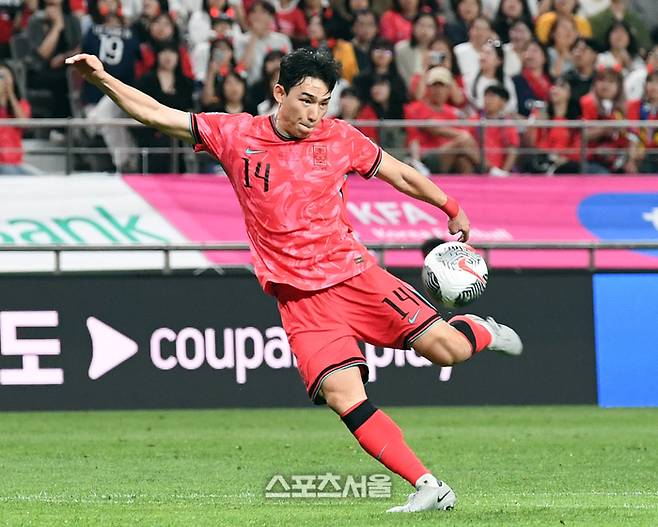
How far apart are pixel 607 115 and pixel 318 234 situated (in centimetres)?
1141

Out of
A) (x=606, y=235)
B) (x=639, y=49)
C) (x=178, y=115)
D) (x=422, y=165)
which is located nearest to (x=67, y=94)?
(x=422, y=165)

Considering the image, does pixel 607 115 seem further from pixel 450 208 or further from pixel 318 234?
pixel 318 234

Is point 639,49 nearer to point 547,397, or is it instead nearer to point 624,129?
point 624,129

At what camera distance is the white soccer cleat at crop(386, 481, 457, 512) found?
7629 millimetres

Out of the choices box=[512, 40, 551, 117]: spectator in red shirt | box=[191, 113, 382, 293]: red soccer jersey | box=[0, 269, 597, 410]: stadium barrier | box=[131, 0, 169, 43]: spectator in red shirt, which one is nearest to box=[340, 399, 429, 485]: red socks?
box=[191, 113, 382, 293]: red soccer jersey

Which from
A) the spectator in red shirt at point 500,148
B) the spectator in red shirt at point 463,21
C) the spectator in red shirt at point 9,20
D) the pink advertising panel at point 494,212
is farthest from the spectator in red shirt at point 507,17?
the spectator in red shirt at point 9,20

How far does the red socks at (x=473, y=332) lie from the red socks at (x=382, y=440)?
77 centimetres

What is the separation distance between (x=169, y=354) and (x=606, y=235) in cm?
523

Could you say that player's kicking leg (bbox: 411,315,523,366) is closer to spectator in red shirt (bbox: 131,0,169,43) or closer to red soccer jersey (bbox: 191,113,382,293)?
red soccer jersey (bbox: 191,113,382,293)

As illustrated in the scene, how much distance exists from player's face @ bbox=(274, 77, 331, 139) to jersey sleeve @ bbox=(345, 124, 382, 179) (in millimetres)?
287

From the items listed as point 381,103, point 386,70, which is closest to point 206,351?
point 381,103

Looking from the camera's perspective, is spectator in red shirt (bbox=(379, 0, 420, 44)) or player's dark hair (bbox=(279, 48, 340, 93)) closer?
player's dark hair (bbox=(279, 48, 340, 93))

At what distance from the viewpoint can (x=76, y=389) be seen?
15.0m

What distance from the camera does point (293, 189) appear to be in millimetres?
7926
